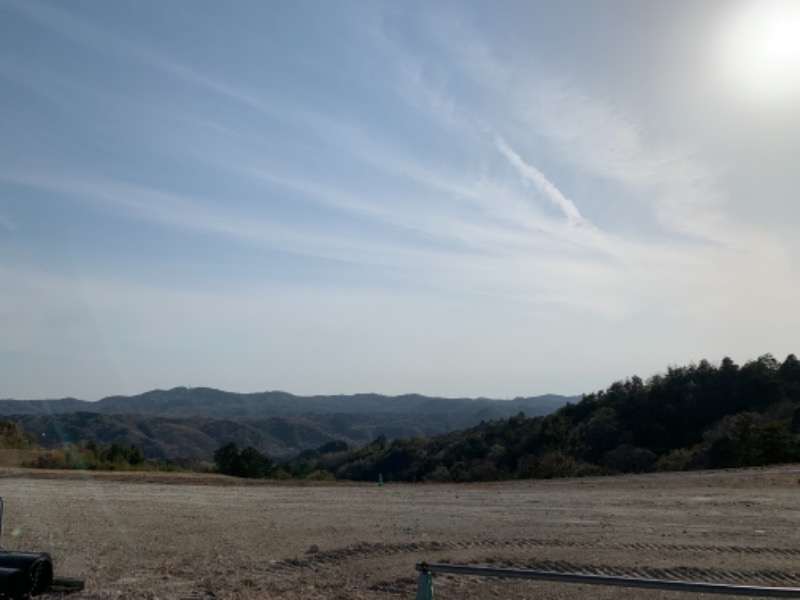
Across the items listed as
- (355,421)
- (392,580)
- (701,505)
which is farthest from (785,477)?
(355,421)

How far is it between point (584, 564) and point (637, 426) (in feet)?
141

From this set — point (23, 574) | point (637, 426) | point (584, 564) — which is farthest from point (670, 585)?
point (637, 426)

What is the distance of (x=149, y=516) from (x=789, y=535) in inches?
469

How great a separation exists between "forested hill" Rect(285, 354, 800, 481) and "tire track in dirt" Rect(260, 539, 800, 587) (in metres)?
24.0

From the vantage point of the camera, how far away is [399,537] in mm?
12891

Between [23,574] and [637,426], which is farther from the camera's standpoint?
[637,426]

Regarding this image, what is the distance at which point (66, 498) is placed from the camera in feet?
64.7

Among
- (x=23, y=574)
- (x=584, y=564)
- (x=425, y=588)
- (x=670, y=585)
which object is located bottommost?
(x=584, y=564)

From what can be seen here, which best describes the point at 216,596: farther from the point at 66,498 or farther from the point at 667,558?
the point at 66,498

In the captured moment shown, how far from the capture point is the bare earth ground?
31.6 feet

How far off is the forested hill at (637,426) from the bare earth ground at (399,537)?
18193 millimetres

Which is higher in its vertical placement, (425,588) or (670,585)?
(670,585)

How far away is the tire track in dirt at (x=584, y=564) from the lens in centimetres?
963

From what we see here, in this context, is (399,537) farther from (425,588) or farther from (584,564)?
(425,588)
